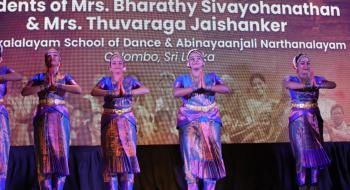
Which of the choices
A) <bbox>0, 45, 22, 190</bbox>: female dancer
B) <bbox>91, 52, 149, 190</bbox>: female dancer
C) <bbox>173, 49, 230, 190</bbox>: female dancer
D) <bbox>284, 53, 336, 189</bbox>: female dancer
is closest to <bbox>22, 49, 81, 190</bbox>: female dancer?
<bbox>0, 45, 22, 190</bbox>: female dancer

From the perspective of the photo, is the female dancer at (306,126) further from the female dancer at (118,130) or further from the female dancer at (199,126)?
the female dancer at (118,130)

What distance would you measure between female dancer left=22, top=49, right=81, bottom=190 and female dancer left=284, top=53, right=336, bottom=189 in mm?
2196

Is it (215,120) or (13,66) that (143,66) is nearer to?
(215,120)

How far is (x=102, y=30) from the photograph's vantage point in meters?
5.29

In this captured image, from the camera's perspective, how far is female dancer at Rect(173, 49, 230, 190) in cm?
474

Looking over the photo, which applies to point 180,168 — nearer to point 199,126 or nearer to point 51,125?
point 199,126

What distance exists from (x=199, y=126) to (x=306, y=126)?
1126mm

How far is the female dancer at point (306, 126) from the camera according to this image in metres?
4.98

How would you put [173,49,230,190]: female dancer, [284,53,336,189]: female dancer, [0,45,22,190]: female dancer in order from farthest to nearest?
[284,53,336,189]: female dancer < [173,49,230,190]: female dancer < [0,45,22,190]: female dancer

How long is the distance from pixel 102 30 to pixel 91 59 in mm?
348

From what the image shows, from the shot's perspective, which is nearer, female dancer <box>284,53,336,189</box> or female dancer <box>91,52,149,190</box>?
female dancer <box>91,52,149,190</box>

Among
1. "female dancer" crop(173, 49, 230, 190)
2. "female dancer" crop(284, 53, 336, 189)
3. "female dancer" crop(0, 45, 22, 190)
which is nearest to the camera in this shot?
"female dancer" crop(0, 45, 22, 190)

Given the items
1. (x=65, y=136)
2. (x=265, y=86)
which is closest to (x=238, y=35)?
(x=265, y=86)

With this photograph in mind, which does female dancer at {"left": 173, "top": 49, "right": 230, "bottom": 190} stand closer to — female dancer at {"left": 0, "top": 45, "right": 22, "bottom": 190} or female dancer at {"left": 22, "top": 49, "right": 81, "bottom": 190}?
female dancer at {"left": 22, "top": 49, "right": 81, "bottom": 190}
